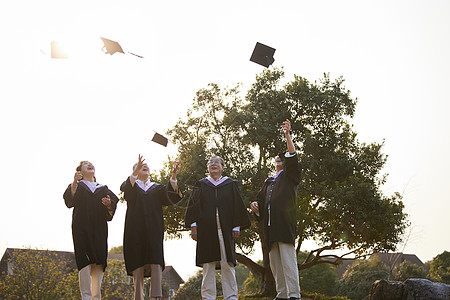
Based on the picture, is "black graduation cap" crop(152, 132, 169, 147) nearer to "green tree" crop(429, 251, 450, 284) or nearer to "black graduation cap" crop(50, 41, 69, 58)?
"black graduation cap" crop(50, 41, 69, 58)

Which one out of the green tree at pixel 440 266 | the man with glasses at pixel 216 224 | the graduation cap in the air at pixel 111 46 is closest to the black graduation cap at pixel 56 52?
the graduation cap in the air at pixel 111 46

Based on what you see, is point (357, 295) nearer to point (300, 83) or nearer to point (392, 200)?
point (392, 200)

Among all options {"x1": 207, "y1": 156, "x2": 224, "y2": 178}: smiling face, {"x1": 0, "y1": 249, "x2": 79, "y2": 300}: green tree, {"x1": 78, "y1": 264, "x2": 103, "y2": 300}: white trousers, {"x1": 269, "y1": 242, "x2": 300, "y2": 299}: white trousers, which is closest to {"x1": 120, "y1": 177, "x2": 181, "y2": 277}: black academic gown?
{"x1": 78, "y1": 264, "x2": 103, "y2": 300}: white trousers

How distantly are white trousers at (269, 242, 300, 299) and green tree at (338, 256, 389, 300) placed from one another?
24578 millimetres

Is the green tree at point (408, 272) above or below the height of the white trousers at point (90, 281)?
above

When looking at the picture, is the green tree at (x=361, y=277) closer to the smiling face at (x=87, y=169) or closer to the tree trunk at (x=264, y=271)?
the tree trunk at (x=264, y=271)

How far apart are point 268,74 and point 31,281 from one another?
16.1 metres

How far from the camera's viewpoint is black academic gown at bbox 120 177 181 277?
7309 millimetres

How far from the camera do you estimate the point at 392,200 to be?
69.3 ft

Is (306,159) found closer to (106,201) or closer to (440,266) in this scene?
(106,201)

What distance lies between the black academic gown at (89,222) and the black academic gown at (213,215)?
1129 millimetres

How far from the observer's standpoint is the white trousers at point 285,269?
7.17 meters

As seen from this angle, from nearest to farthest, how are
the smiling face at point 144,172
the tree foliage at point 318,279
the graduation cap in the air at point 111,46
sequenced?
the smiling face at point 144,172
the graduation cap in the air at point 111,46
the tree foliage at point 318,279

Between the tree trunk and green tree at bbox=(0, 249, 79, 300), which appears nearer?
the tree trunk
